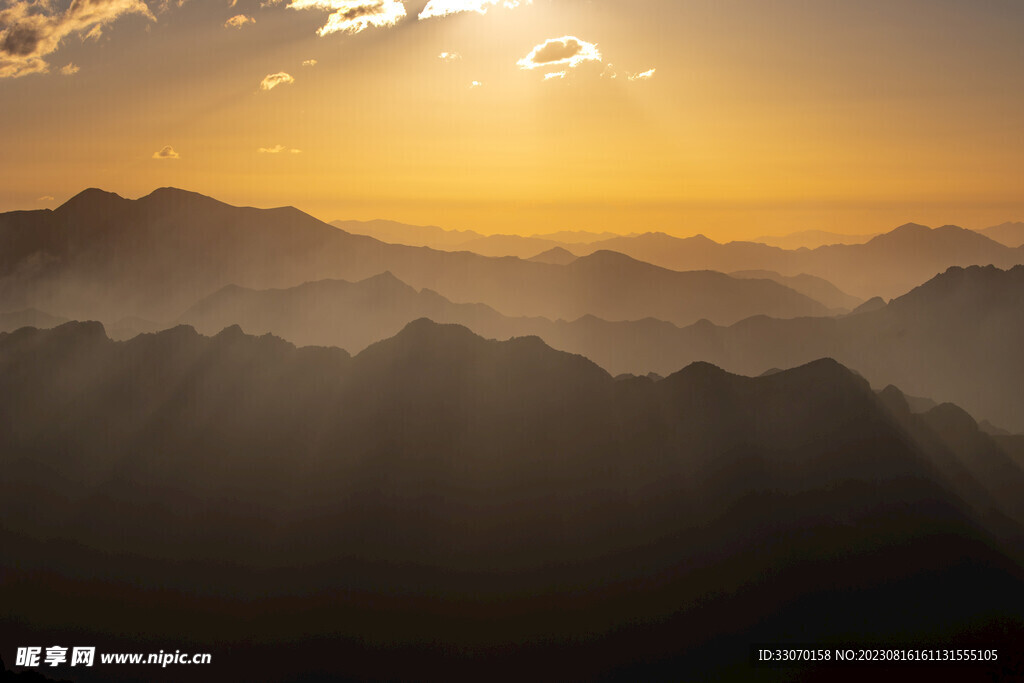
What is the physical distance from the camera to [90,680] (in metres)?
99.4

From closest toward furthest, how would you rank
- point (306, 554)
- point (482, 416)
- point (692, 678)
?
point (692, 678) → point (306, 554) → point (482, 416)

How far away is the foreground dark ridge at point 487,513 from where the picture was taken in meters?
104

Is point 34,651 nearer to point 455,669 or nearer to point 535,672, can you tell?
point 455,669

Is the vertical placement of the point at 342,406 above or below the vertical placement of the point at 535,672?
above

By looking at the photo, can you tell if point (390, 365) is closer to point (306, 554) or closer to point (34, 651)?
point (306, 554)

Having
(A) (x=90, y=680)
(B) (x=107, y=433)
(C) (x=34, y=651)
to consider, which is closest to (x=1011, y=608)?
(A) (x=90, y=680)

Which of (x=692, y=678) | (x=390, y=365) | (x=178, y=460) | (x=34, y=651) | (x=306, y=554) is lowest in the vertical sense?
(x=692, y=678)

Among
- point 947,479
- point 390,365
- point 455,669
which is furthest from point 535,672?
point 947,479

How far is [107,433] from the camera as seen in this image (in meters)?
143

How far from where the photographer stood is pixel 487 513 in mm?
120562

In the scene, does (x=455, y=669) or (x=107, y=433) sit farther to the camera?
(x=107, y=433)

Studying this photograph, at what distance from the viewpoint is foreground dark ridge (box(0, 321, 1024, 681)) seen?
10438 cm

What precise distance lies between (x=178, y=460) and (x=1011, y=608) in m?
127

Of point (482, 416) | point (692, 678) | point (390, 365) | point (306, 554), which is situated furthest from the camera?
point (390, 365)
